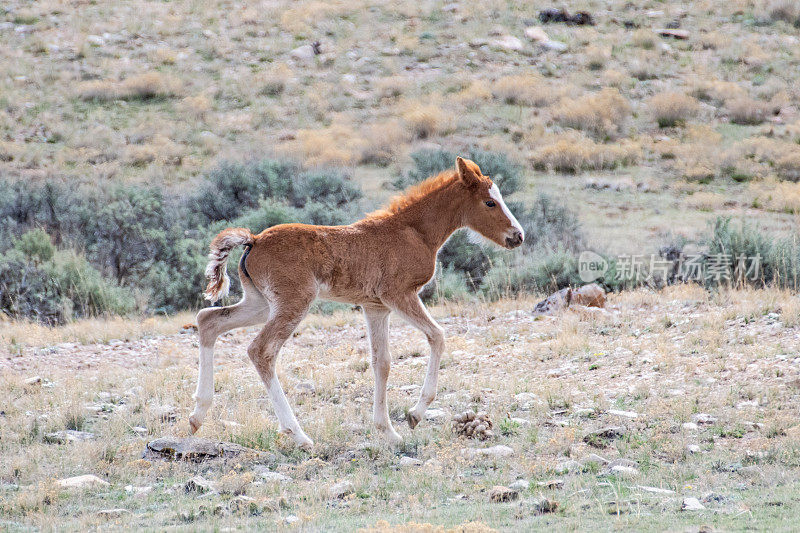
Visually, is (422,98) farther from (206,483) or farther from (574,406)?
(206,483)

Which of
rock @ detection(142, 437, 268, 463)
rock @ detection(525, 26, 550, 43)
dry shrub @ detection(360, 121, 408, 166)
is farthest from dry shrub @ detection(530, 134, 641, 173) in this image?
rock @ detection(142, 437, 268, 463)

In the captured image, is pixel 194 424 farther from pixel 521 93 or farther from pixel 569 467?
pixel 521 93

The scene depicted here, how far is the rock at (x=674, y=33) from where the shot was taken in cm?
3794

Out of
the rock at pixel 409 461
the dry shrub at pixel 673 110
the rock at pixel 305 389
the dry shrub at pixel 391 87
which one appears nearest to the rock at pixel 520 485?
the rock at pixel 409 461

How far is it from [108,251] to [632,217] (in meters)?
11.6

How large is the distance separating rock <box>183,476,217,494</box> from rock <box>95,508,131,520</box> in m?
0.60

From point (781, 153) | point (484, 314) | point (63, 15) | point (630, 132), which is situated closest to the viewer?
point (484, 314)

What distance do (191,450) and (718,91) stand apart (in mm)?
28637

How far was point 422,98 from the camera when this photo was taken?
32.5 m

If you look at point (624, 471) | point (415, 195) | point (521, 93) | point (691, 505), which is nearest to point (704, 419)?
point (624, 471)

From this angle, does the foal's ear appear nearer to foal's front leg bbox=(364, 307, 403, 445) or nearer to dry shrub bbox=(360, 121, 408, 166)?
foal's front leg bbox=(364, 307, 403, 445)

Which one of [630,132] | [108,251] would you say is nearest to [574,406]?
[108,251]

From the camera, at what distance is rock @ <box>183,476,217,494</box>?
653cm

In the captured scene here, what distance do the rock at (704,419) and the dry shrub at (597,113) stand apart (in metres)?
21.6
